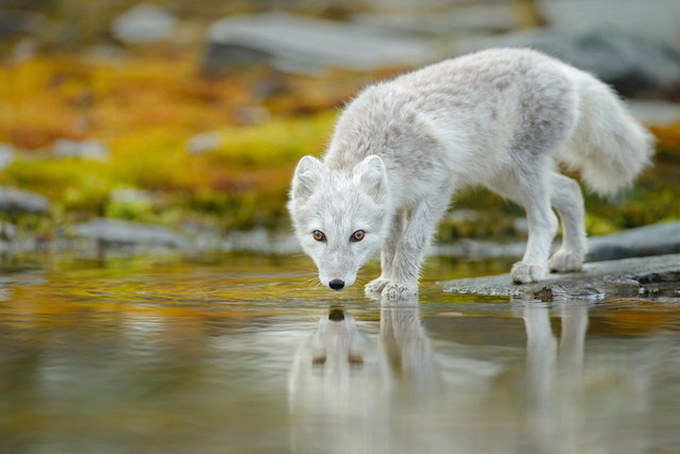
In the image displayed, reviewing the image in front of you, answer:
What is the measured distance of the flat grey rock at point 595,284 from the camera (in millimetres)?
8047

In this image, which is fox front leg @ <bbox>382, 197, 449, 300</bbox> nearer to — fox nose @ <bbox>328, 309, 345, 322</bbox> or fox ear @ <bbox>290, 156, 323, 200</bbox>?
fox nose @ <bbox>328, 309, 345, 322</bbox>

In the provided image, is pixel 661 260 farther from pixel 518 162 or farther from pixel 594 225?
pixel 594 225

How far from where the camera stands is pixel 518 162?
8.84 meters

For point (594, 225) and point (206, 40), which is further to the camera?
point (206, 40)

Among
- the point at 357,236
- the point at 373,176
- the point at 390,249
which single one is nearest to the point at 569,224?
the point at 390,249

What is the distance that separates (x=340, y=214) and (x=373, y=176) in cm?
44

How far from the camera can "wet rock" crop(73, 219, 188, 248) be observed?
1471 centimetres

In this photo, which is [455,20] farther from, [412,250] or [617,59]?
[412,250]

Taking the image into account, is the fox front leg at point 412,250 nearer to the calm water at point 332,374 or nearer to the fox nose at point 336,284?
the calm water at point 332,374

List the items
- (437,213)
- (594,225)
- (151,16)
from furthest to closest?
1. (151,16)
2. (594,225)
3. (437,213)

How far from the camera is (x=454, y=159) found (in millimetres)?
8391

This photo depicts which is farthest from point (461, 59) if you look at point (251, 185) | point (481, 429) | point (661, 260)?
point (251, 185)

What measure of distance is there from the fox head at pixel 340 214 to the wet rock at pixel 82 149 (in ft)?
42.2

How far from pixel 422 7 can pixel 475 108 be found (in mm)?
18032
